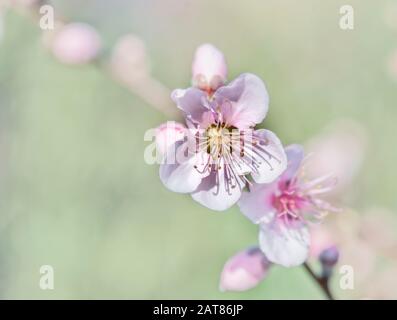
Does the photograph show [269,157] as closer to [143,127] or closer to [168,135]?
[168,135]

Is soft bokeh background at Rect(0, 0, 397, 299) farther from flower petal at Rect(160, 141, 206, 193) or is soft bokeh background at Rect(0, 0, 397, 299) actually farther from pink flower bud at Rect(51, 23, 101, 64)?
flower petal at Rect(160, 141, 206, 193)

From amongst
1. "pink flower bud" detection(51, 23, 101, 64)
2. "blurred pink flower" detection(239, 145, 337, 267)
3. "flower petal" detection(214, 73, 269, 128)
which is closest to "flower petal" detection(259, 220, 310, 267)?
"blurred pink flower" detection(239, 145, 337, 267)

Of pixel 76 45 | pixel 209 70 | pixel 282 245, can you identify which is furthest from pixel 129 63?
pixel 282 245

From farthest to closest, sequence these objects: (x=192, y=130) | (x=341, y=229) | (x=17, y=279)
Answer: (x=17, y=279) → (x=341, y=229) → (x=192, y=130)

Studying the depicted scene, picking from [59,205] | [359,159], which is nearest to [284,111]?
[359,159]

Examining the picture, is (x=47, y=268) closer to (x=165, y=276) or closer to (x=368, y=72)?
(x=165, y=276)

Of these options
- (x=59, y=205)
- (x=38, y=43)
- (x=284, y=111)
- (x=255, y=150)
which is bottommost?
(x=255, y=150)

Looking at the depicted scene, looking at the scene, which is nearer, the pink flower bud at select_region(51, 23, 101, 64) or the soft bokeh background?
the pink flower bud at select_region(51, 23, 101, 64)

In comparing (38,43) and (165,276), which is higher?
(38,43)
